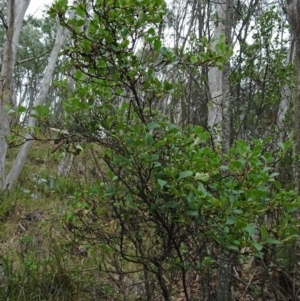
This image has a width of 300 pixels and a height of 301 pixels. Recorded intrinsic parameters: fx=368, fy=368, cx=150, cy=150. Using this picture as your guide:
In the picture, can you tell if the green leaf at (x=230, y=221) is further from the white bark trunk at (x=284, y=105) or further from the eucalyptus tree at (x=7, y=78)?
the eucalyptus tree at (x=7, y=78)

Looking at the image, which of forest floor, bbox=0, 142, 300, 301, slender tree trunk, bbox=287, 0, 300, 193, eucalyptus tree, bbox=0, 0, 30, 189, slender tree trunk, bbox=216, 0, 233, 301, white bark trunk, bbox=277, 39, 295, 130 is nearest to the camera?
slender tree trunk, bbox=216, 0, 233, 301

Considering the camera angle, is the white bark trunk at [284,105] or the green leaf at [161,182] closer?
the green leaf at [161,182]

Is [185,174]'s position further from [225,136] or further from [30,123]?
[30,123]

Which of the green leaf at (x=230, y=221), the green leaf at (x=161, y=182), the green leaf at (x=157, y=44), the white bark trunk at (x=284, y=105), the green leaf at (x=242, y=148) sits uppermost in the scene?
the white bark trunk at (x=284, y=105)

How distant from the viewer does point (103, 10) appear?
5.22 feet

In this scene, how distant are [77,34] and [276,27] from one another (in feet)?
9.19

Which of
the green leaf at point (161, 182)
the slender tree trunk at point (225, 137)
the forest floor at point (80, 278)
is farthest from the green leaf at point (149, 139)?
the forest floor at point (80, 278)

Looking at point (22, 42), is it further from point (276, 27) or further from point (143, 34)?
point (143, 34)

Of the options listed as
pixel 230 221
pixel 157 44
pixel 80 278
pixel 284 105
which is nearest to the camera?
pixel 230 221

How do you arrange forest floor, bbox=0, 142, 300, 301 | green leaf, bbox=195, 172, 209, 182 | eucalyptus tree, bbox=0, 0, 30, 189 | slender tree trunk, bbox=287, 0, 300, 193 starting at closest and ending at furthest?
1. green leaf, bbox=195, 172, 209, 182
2. slender tree trunk, bbox=287, 0, 300, 193
3. forest floor, bbox=0, 142, 300, 301
4. eucalyptus tree, bbox=0, 0, 30, 189

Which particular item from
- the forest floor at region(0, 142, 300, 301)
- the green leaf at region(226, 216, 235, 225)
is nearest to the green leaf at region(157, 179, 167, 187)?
the green leaf at region(226, 216, 235, 225)

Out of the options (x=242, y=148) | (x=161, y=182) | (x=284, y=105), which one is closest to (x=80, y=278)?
(x=161, y=182)

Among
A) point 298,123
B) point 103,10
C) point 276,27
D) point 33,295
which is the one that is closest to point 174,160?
point 103,10

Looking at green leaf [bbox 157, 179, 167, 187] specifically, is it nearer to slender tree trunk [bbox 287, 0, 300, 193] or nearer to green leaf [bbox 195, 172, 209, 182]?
green leaf [bbox 195, 172, 209, 182]
